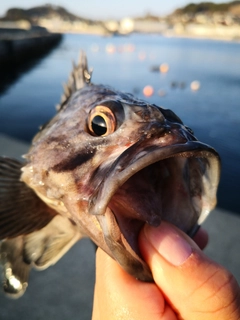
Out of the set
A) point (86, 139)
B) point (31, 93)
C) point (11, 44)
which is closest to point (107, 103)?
point (86, 139)

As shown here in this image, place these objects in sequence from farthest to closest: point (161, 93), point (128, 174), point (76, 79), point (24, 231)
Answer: point (161, 93), point (76, 79), point (24, 231), point (128, 174)

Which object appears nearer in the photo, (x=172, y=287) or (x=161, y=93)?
(x=172, y=287)

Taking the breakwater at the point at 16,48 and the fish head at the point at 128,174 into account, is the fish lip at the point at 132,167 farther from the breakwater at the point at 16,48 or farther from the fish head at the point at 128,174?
the breakwater at the point at 16,48

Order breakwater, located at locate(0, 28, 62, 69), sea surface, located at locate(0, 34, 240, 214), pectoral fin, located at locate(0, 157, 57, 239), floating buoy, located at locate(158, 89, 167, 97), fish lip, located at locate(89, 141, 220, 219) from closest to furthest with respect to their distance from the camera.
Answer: fish lip, located at locate(89, 141, 220, 219) → pectoral fin, located at locate(0, 157, 57, 239) → sea surface, located at locate(0, 34, 240, 214) → floating buoy, located at locate(158, 89, 167, 97) → breakwater, located at locate(0, 28, 62, 69)

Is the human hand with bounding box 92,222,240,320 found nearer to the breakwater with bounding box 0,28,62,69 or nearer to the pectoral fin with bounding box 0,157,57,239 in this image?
the pectoral fin with bounding box 0,157,57,239

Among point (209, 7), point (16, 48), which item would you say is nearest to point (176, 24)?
point (209, 7)

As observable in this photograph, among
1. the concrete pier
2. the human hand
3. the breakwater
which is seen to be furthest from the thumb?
the breakwater

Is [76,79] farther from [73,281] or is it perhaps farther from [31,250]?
[73,281]
